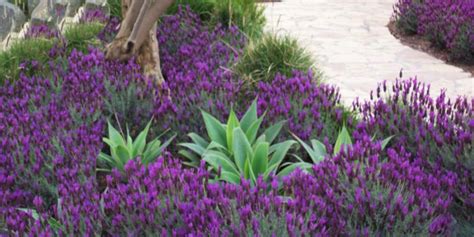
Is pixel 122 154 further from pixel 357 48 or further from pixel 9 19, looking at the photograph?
pixel 357 48

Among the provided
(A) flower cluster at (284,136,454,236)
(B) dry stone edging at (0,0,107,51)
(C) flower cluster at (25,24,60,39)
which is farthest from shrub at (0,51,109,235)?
(B) dry stone edging at (0,0,107,51)

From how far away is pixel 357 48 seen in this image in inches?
318

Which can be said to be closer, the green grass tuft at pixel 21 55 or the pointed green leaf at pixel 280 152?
the pointed green leaf at pixel 280 152

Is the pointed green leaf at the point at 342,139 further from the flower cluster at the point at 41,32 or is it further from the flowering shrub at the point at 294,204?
the flower cluster at the point at 41,32

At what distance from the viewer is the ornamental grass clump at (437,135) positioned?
3455 millimetres

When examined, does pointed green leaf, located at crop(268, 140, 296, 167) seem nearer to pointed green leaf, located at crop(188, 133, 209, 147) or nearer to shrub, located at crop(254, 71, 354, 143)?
shrub, located at crop(254, 71, 354, 143)

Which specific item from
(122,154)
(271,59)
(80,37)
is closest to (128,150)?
(122,154)

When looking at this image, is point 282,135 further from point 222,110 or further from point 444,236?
point 444,236

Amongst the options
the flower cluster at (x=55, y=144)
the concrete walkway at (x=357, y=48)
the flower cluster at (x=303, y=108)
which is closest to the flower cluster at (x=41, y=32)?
the flower cluster at (x=55, y=144)

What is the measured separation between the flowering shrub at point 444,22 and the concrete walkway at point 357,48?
0.23 meters

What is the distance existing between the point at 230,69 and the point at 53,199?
245 cm

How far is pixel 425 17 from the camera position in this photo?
26.8 feet

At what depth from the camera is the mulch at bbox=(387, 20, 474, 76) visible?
7.29 meters

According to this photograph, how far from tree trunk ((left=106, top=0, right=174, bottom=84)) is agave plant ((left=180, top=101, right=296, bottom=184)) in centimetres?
117
